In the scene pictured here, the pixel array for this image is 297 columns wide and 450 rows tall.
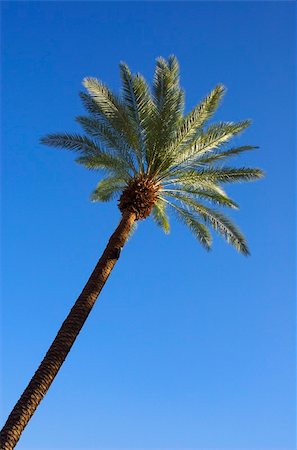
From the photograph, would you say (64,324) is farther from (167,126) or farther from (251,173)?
(251,173)

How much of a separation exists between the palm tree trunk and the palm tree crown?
2.36 meters

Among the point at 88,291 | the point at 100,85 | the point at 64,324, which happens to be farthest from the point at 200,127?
the point at 64,324

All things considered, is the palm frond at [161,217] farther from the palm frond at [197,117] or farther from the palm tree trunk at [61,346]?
the palm tree trunk at [61,346]

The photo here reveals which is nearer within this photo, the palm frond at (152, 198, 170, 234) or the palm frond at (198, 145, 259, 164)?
the palm frond at (198, 145, 259, 164)

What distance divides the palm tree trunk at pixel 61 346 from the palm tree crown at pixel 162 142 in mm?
2361

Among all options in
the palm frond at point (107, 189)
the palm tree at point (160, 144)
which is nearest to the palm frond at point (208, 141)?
the palm tree at point (160, 144)

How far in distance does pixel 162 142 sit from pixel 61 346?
23.1ft

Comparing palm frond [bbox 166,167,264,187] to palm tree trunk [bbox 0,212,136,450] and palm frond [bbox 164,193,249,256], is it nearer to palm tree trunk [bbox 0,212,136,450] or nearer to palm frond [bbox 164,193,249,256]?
palm frond [bbox 164,193,249,256]

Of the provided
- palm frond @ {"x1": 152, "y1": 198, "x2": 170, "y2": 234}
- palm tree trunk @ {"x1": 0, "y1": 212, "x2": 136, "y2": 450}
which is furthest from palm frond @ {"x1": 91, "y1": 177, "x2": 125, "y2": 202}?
palm tree trunk @ {"x1": 0, "y1": 212, "x2": 136, "y2": 450}

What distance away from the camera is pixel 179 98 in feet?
52.2

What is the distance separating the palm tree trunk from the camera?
30.0 feet

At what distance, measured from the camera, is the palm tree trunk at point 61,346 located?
30.0 ft

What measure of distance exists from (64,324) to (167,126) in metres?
6.91

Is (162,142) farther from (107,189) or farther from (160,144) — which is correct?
(107,189)
